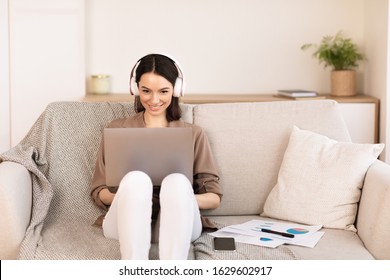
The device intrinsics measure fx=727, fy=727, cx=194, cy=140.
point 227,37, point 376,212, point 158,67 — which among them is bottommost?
point 376,212

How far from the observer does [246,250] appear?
254cm

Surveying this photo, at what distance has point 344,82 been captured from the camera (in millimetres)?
4793

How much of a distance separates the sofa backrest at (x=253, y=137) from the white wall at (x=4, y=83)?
199cm

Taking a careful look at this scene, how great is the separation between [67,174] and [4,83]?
1.91 m

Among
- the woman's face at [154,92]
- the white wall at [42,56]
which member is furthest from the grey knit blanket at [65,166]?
the white wall at [42,56]

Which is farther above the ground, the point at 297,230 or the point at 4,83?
the point at 4,83

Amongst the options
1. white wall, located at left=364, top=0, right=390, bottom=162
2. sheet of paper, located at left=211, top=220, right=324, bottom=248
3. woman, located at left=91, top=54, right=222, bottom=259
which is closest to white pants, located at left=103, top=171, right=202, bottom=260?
woman, located at left=91, top=54, right=222, bottom=259

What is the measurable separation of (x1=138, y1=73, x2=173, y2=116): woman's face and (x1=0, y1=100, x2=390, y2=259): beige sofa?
0.71ft

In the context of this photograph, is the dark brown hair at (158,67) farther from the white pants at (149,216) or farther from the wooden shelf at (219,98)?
the wooden shelf at (219,98)

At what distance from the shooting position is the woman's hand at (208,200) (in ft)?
9.12

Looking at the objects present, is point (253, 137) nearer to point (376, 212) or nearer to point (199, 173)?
point (199, 173)

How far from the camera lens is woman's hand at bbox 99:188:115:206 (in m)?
2.79

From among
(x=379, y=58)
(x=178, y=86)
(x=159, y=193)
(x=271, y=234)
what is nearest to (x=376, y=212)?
(x=271, y=234)

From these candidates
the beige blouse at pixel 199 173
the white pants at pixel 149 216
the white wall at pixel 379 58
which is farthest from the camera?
the white wall at pixel 379 58
